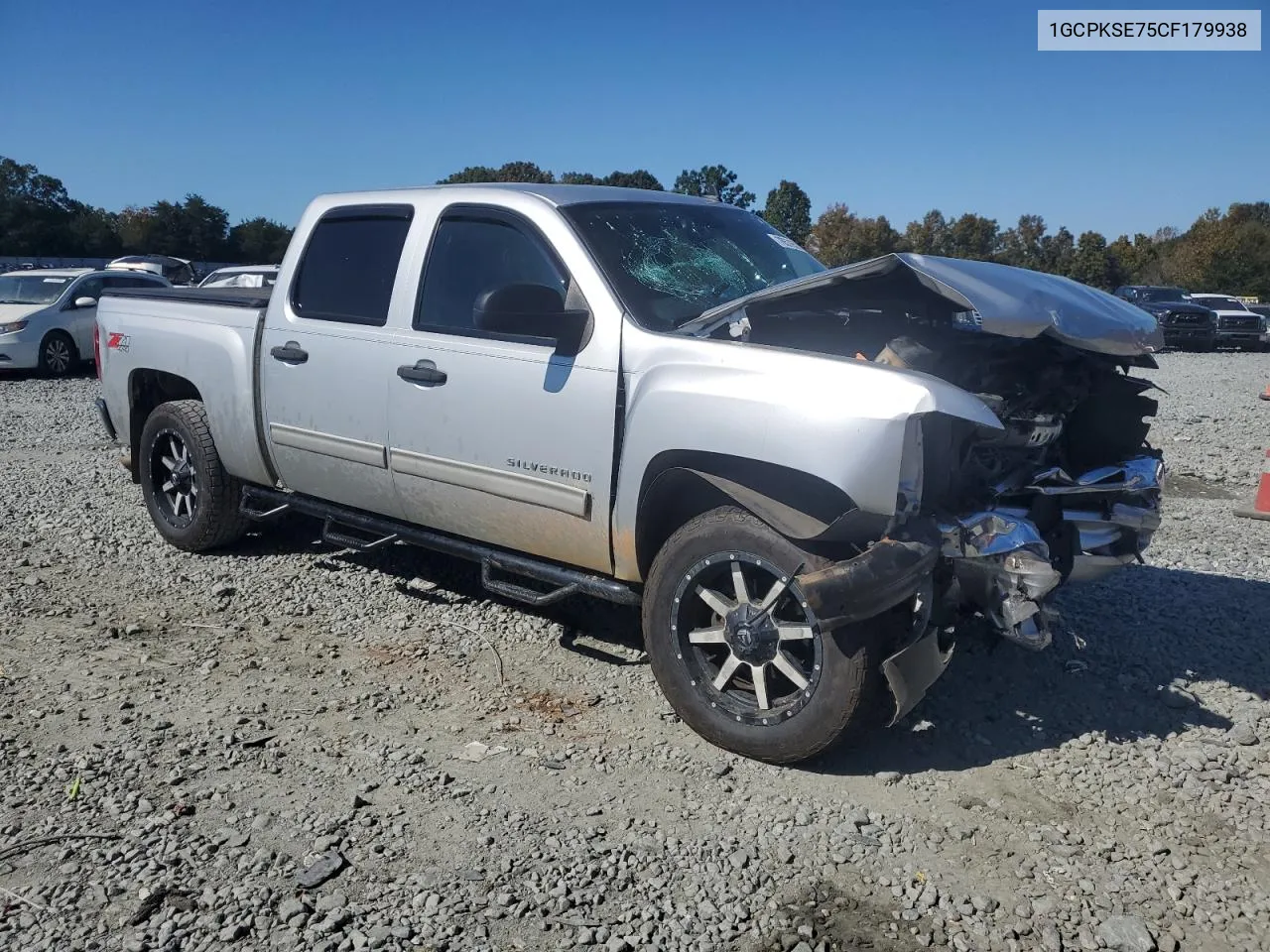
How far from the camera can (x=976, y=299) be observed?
135 inches

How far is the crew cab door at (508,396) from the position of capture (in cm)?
401

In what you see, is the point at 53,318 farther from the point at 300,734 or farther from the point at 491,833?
the point at 491,833

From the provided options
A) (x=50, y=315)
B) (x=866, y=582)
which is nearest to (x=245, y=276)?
(x=50, y=315)

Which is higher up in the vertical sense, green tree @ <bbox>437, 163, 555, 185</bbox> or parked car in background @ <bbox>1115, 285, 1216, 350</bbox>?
green tree @ <bbox>437, 163, 555, 185</bbox>

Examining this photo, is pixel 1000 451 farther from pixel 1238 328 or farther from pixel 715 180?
pixel 715 180

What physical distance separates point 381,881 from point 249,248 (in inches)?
2563

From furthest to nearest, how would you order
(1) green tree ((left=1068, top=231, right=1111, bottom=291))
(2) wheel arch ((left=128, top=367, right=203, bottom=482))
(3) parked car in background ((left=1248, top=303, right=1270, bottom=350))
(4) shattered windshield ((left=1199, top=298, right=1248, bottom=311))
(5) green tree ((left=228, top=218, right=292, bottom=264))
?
(5) green tree ((left=228, top=218, right=292, bottom=264))
(1) green tree ((left=1068, top=231, right=1111, bottom=291))
(4) shattered windshield ((left=1199, top=298, right=1248, bottom=311))
(3) parked car in background ((left=1248, top=303, right=1270, bottom=350))
(2) wheel arch ((left=128, top=367, right=203, bottom=482))

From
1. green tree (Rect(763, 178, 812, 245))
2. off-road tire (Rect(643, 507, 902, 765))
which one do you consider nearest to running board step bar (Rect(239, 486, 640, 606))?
A: off-road tire (Rect(643, 507, 902, 765))

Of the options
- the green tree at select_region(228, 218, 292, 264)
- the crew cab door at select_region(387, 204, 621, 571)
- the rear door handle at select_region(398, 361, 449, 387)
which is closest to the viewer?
the crew cab door at select_region(387, 204, 621, 571)

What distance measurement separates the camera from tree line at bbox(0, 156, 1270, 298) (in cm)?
5159

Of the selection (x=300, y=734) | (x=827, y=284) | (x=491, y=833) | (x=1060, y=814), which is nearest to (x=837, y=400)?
(x=827, y=284)

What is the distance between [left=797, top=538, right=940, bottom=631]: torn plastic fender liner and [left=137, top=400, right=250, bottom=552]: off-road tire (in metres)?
3.88

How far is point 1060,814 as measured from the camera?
11.0 feet

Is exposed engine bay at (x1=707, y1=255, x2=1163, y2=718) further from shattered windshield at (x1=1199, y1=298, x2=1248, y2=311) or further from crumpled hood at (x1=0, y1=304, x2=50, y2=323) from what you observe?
shattered windshield at (x1=1199, y1=298, x2=1248, y2=311)
